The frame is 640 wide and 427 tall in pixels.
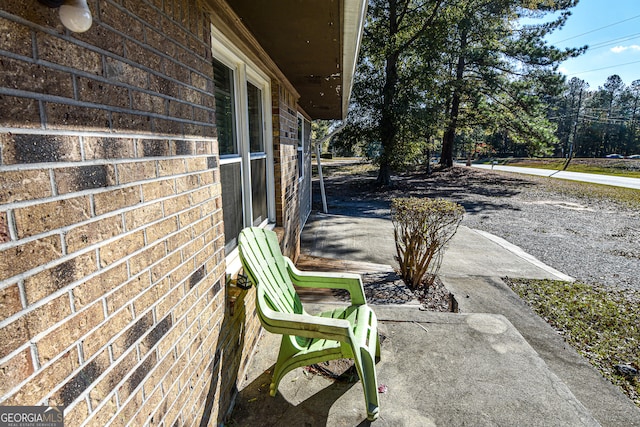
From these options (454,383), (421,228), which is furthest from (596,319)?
(454,383)

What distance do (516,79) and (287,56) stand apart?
17.1 metres

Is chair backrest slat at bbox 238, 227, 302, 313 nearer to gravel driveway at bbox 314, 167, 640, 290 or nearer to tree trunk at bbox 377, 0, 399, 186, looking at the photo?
gravel driveway at bbox 314, 167, 640, 290

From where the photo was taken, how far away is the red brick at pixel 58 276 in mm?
708

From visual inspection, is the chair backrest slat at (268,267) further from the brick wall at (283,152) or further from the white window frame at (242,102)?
the brick wall at (283,152)

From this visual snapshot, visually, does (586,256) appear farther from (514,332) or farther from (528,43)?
(528,43)

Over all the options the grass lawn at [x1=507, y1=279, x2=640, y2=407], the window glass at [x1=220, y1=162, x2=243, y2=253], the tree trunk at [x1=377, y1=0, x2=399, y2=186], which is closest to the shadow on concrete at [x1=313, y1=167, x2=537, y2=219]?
the tree trunk at [x1=377, y1=0, x2=399, y2=186]

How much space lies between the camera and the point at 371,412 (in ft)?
6.26

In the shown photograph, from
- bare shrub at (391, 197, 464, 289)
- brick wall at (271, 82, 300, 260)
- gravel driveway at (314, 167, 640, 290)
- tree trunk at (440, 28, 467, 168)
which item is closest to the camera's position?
brick wall at (271, 82, 300, 260)

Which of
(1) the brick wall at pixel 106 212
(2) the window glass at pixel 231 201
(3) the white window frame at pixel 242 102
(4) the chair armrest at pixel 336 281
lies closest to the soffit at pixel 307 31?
(3) the white window frame at pixel 242 102

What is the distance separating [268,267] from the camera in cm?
232

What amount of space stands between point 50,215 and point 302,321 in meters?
1.38

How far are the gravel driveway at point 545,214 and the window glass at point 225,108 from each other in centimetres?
567

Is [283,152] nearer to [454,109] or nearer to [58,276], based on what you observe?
[58,276]

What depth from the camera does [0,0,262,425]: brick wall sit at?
0.69 m
